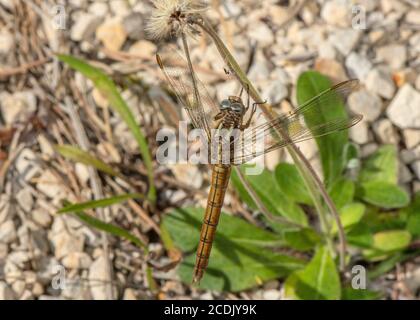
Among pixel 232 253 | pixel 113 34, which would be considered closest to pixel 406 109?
pixel 232 253

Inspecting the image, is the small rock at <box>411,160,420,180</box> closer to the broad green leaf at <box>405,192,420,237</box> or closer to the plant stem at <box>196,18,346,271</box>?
the broad green leaf at <box>405,192,420,237</box>

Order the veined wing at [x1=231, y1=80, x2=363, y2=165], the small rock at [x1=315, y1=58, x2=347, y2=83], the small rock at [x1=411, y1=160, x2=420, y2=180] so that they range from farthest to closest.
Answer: the small rock at [x1=315, y1=58, x2=347, y2=83], the small rock at [x1=411, y1=160, x2=420, y2=180], the veined wing at [x1=231, y1=80, x2=363, y2=165]

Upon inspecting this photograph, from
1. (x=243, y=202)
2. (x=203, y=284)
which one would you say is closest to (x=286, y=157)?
(x=243, y=202)

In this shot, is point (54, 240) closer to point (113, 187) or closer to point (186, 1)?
point (113, 187)

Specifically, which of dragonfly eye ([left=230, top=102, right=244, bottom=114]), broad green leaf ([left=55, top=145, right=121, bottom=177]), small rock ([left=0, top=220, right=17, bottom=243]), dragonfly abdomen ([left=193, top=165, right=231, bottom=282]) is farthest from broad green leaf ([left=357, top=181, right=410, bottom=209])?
small rock ([left=0, top=220, right=17, bottom=243])

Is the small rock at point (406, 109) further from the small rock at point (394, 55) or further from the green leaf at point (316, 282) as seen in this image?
the green leaf at point (316, 282)

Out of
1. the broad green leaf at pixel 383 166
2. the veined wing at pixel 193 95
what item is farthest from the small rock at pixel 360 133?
the veined wing at pixel 193 95

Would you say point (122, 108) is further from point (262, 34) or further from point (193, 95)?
point (262, 34)
